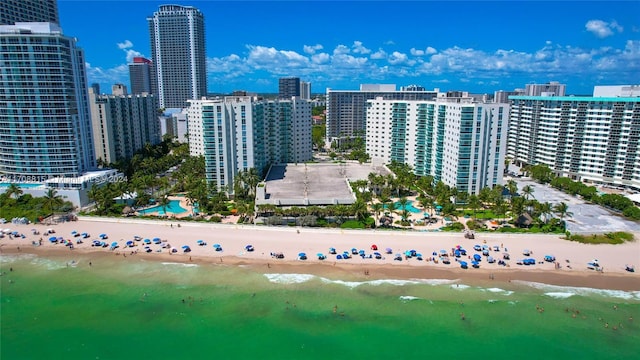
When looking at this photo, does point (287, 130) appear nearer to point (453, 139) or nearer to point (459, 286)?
point (453, 139)

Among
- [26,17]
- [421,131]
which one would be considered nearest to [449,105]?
[421,131]

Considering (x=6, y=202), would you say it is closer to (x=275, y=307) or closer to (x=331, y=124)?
(x=275, y=307)

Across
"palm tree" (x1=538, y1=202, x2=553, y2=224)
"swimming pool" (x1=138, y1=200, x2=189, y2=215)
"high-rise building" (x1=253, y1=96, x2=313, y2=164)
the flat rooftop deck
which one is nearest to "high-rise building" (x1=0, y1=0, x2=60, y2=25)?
"swimming pool" (x1=138, y1=200, x2=189, y2=215)

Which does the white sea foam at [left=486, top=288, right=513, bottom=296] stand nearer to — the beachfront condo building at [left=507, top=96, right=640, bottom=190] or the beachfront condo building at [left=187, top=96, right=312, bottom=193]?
the beachfront condo building at [left=187, top=96, right=312, bottom=193]

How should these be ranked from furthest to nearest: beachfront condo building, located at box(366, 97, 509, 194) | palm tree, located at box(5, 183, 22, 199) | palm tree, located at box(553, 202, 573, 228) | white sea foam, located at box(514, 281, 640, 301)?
beachfront condo building, located at box(366, 97, 509, 194)
palm tree, located at box(5, 183, 22, 199)
palm tree, located at box(553, 202, 573, 228)
white sea foam, located at box(514, 281, 640, 301)

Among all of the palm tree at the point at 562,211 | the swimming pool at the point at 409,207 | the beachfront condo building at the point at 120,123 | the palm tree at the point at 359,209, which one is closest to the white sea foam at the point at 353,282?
the palm tree at the point at 359,209

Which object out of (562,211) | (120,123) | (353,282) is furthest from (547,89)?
(120,123)
